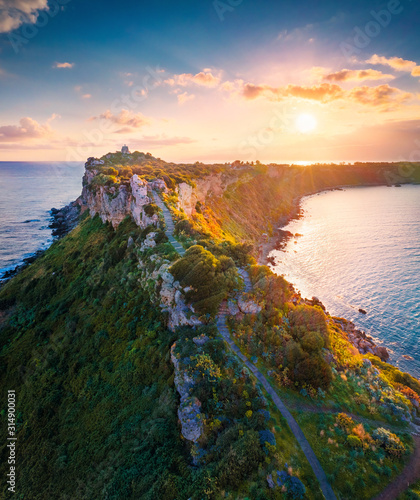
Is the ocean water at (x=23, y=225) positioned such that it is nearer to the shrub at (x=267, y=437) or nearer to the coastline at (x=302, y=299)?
the coastline at (x=302, y=299)

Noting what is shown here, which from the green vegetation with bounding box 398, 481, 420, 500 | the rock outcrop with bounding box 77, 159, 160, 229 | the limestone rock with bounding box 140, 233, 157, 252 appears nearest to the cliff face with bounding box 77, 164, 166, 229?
the rock outcrop with bounding box 77, 159, 160, 229

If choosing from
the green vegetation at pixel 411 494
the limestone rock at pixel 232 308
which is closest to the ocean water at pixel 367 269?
the green vegetation at pixel 411 494

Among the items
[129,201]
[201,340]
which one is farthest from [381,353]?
[129,201]

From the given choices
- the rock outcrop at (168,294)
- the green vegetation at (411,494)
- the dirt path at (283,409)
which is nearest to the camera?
the green vegetation at (411,494)

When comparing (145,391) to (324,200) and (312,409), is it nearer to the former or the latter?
(312,409)

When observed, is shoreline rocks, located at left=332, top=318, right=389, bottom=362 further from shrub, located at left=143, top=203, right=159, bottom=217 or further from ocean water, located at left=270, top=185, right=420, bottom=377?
shrub, located at left=143, top=203, right=159, bottom=217

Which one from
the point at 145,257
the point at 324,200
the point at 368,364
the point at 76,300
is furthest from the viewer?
the point at 324,200

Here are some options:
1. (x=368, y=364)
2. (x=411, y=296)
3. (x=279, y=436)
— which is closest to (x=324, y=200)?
(x=411, y=296)
